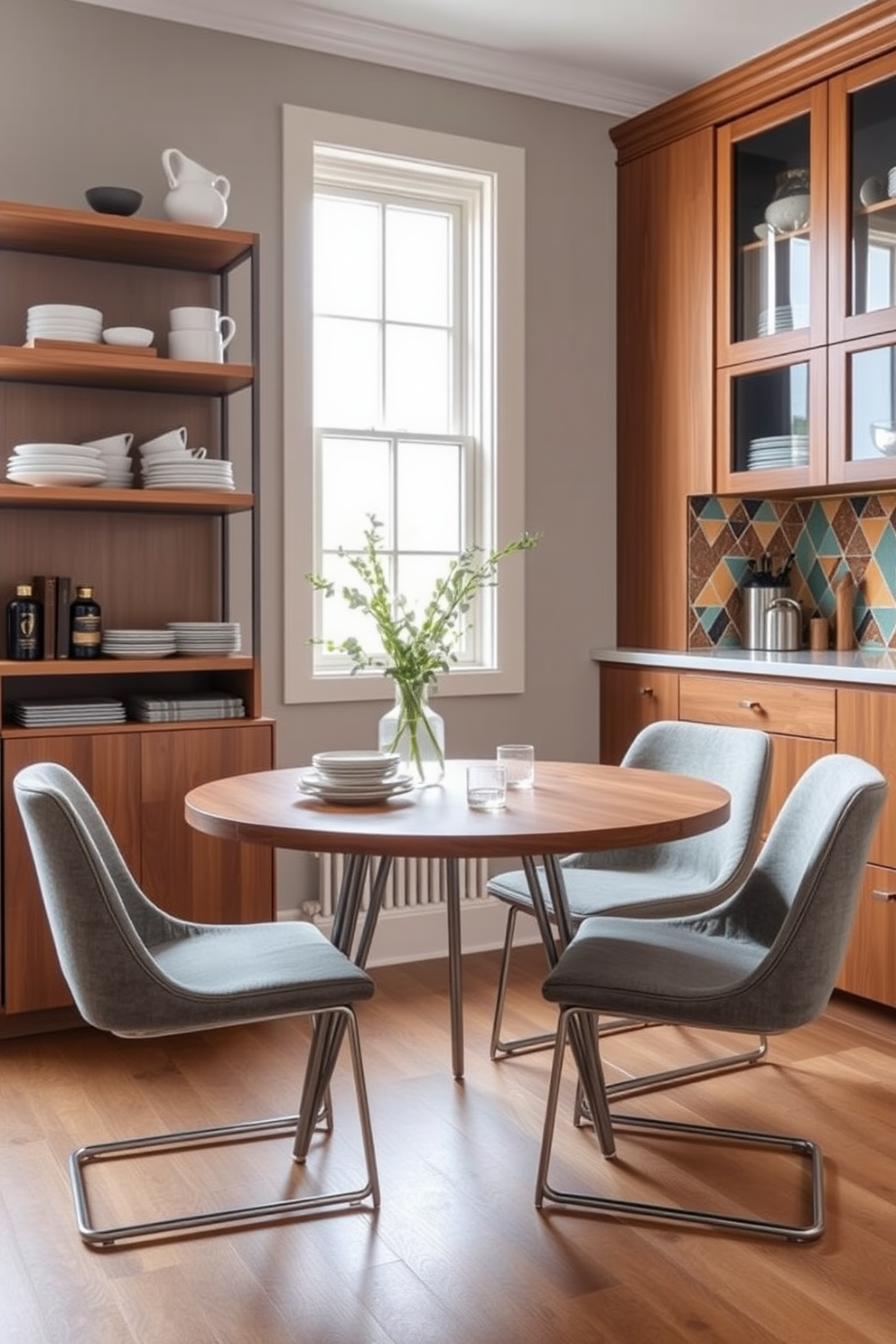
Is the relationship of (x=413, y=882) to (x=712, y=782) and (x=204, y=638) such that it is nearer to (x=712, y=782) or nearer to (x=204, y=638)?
(x=204, y=638)

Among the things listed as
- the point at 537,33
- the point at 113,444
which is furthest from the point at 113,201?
the point at 537,33

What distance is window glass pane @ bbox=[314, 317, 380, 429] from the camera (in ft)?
13.0

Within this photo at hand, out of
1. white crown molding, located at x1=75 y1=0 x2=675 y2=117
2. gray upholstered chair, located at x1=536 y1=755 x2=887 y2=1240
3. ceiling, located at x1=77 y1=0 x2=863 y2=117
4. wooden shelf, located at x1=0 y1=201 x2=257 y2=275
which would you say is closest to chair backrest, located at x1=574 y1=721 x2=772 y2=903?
gray upholstered chair, located at x1=536 y1=755 x2=887 y2=1240

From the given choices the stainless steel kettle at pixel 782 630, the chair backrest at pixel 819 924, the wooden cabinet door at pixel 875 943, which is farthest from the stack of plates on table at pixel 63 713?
the stainless steel kettle at pixel 782 630

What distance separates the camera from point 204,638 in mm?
3447

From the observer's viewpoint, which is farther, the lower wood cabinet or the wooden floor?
the lower wood cabinet

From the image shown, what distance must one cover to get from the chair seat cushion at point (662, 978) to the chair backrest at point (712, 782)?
1.02 ft

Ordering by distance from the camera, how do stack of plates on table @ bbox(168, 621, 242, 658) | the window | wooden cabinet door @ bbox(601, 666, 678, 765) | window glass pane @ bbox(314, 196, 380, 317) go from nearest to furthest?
stack of plates on table @ bbox(168, 621, 242, 658) → the window → window glass pane @ bbox(314, 196, 380, 317) → wooden cabinet door @ bbox(601, 666, 678, 765)

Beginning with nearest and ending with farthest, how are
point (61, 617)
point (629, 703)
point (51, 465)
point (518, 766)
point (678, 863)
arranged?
point (518, 766), point (678, 863), point (51, 465), point (61, 617), point (629, 703)

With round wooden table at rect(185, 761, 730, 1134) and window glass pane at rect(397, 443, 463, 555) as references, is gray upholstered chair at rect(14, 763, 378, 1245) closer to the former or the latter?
round wooden table at rect(185, 761, 730, 1134)

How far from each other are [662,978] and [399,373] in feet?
7.96

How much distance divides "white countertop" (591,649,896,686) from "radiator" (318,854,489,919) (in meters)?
0.81

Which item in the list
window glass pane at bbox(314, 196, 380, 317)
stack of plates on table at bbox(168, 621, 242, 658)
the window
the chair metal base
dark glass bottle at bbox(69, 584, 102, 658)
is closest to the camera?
the chair metal base

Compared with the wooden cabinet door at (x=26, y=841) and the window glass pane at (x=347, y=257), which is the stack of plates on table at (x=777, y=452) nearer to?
the window glass pane at (x=347, y=257)
